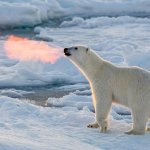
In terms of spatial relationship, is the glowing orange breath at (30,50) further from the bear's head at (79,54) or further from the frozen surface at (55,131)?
the bear's head at (79,54)

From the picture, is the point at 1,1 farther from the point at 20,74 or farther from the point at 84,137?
the point at 84,137

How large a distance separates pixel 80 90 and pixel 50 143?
4001 millimetres

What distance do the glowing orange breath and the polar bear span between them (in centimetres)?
458

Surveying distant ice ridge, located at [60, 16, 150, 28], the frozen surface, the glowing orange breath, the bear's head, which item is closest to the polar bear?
the bear's head

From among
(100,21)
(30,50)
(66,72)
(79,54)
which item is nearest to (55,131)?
(79,54)

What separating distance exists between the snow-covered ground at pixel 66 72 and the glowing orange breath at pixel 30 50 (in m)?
0.21

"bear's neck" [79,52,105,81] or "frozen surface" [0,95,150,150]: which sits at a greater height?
"bear's neck" [79,52,105,81]

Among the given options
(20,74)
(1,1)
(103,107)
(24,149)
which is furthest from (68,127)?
(1,1)

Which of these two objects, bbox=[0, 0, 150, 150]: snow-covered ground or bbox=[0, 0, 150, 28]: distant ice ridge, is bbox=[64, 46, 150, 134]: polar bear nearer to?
bbox=[0, 0, 150, 150]: snow-covered ground

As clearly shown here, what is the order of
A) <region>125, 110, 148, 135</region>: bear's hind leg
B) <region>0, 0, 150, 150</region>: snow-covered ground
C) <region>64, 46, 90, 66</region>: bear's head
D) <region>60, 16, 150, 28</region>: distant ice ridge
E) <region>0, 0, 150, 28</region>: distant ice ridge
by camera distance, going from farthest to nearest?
<region>60, 16, 150, 28</region>: distant ice ridge
<region>0, 0, 150, 28</region>: distant ice ridge
<region>64, 46, 90, 66</region>: bear's head
<region>125, 110, 148, 135</region>: bear's hind leg
<region>0, 0, 150, 150</region>: snow-covered ground

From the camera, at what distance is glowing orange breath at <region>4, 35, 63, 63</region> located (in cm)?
1068

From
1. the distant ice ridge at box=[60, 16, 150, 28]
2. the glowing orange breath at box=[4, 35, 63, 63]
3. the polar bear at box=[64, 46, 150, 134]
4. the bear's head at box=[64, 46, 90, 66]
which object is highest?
the distant ice ridge at box=[60, 16, 150, 28]

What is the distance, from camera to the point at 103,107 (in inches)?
219

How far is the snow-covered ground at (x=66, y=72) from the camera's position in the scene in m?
5.01
